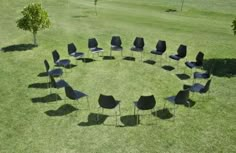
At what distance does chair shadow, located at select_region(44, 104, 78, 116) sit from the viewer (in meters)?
12.5

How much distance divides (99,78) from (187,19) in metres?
20.7

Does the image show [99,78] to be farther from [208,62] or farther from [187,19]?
[187,19]

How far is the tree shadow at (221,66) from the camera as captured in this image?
17.3 meters

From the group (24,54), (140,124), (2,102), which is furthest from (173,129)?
(24,54)

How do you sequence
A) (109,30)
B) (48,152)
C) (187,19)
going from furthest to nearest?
1. (187,19)
2. (109,30)
3. (48,152)

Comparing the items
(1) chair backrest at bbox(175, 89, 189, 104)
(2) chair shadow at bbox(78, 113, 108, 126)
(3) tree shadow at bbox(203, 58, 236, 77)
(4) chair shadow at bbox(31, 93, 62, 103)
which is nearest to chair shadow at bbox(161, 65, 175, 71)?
(3) tree shadow at bbox(203, 58, 236, 77)

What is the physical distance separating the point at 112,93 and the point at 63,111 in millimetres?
2847

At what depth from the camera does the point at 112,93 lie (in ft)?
47.5

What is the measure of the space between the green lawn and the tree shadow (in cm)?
6

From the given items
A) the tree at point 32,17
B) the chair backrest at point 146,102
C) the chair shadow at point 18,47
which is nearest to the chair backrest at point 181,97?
the chair backrest at point 146,102

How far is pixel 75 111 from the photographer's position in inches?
499

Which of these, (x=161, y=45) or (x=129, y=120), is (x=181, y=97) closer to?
(x=129, y=120)

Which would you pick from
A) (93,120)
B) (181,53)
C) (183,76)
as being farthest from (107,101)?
(181,53)

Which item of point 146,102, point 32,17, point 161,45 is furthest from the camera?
point 32,17
